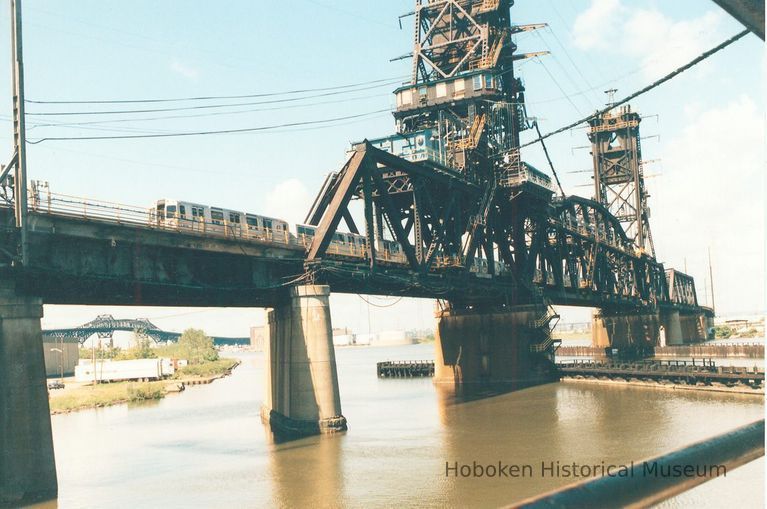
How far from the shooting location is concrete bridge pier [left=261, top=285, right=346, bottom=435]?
146ft

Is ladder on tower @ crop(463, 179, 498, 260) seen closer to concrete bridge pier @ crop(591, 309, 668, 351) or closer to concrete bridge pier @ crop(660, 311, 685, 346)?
concrete bridge pier @ crop(591, 309, 668, 351)

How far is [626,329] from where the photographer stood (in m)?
138

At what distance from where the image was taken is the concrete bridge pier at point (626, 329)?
136625 millimetres

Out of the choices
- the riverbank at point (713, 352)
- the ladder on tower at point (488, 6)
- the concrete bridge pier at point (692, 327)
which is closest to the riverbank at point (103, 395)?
the ladder on tower at point (488, 6)

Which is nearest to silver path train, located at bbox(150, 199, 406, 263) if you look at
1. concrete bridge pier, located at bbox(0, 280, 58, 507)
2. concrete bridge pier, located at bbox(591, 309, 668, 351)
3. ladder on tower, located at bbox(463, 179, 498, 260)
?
concrete bridge pier, located at bbox(0, 280, 58, 507)

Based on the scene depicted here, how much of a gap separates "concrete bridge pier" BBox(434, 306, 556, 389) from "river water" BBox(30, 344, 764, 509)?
6227 mm

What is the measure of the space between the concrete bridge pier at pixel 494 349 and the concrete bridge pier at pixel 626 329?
203 feet

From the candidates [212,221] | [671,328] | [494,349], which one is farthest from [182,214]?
[671,328]

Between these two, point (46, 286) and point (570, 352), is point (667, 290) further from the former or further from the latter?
point (46, 286)

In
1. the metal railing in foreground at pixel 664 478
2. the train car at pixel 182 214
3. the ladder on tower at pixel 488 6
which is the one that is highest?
the ladder on tower at pixel 488 6

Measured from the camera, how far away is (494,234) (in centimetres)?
7831

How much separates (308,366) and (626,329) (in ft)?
358

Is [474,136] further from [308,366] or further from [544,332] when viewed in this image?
[308,366]

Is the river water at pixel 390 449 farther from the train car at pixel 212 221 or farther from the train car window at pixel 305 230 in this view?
the train car window at pixel 305 230
